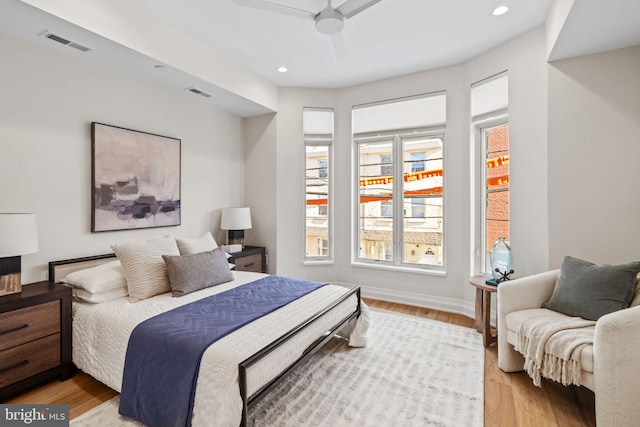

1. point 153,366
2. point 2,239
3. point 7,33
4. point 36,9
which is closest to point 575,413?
point 153,366

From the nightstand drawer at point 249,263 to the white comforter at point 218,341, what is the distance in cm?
110

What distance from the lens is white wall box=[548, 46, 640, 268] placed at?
264 cm

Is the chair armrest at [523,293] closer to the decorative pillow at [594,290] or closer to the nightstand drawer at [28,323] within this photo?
the decorative pillow at [594,290]

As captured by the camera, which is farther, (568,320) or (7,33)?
(7,33)

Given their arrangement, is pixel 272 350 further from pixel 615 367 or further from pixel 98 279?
pixel 615 367

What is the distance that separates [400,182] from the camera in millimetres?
4309

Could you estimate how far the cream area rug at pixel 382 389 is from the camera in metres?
1.95

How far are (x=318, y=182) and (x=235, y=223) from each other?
1.34 metres

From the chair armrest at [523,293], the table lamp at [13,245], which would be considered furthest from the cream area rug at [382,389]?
the table lamp at [13,245]

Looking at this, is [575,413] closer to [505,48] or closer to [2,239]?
[505,48]

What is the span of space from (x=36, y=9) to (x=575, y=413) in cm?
444

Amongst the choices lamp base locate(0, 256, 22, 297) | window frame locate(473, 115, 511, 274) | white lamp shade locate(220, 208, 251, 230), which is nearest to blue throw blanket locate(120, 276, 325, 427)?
lamp base locate(0, 256, 22, 297)

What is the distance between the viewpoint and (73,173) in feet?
9.37

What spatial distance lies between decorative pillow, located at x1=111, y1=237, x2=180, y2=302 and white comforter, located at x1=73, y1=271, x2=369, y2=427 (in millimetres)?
85
